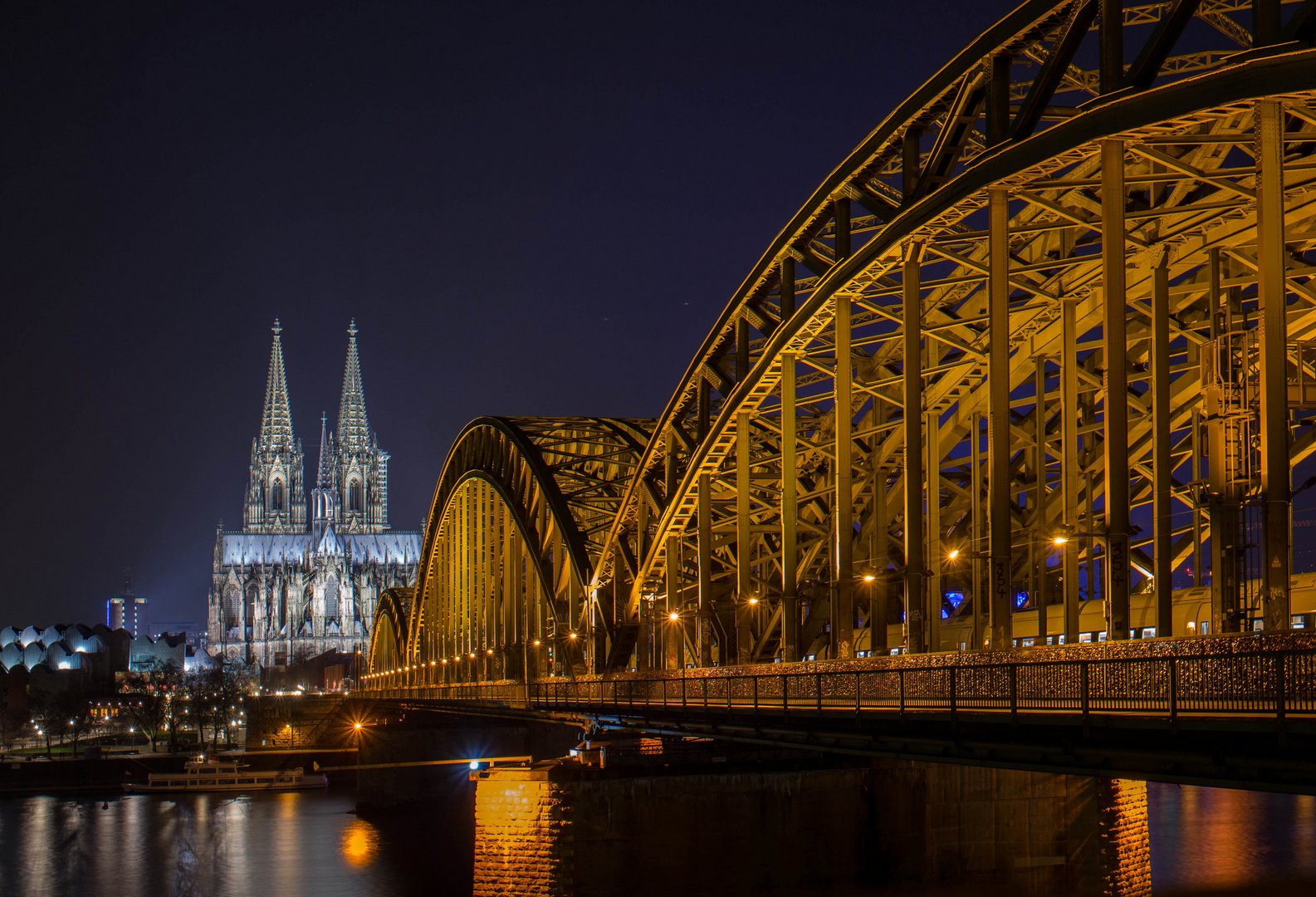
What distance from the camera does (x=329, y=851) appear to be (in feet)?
245

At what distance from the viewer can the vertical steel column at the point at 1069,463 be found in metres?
25.8

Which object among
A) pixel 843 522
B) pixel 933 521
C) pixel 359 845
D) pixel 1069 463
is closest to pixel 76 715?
pixel 359 845

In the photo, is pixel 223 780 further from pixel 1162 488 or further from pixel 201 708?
pixel 1162 488

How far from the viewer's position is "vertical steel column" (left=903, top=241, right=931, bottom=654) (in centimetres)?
2914

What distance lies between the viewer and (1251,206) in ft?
93.0

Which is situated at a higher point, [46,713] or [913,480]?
[913,480]

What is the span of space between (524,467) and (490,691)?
13389mm

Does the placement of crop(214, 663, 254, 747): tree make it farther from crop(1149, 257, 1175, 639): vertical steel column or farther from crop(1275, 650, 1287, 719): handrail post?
crop(1275, 650, 1287, 719): handrail post

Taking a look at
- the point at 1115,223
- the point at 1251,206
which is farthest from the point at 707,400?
the point at 1115,223

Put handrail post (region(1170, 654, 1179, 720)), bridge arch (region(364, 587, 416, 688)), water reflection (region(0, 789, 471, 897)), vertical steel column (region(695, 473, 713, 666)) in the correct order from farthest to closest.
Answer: bridge arch (region(364, 587, 416, 688)) < water reflection (region(0, 789, 471, 897)) < vertical steel column (region(695, 473, 713, 666)) < handrail post (region(1170, 654, 1179, 720))

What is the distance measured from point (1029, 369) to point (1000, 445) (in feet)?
48.9

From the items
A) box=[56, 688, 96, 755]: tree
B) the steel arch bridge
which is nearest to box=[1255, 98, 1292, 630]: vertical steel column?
the steel arch bridge

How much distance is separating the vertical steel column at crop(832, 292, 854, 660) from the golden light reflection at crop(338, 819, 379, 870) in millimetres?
41699

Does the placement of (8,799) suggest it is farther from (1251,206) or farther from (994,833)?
(1251,206)
